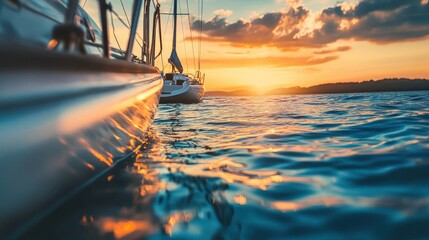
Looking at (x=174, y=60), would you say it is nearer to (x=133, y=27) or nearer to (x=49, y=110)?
(x=133, y=27)

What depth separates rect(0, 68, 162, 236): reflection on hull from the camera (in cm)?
125

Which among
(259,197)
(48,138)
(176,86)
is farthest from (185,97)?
(48,138)

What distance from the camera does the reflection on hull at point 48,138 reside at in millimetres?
1253

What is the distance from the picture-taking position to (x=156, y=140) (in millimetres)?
4699

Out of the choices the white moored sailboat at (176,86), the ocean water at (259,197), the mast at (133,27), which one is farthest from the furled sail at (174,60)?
the mast at (133,27)

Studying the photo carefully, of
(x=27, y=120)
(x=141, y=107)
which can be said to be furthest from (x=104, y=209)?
(x=141, y=107)

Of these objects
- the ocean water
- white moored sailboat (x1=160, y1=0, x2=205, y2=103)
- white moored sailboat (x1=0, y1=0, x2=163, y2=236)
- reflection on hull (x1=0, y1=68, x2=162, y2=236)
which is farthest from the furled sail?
reflection on hull (x1=0, y1=68, x2=162, y2=236)

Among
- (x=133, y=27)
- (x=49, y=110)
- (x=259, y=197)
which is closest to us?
(x=49, y=110)

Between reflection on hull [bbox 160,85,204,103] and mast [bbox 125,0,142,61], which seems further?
reflection on hull [bbox 160,85,204,103]

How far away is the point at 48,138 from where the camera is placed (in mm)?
1473

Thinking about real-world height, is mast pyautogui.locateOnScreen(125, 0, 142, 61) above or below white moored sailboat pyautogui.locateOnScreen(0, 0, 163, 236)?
above

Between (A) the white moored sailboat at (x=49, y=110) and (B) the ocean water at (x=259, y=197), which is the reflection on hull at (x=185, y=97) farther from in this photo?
(A) the white moored sailboat at (x=49, y=110)

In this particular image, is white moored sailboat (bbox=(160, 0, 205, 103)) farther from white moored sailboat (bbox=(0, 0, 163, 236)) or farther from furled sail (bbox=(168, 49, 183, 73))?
white moored sailboat (bbox=(0, 0, 163, 236))

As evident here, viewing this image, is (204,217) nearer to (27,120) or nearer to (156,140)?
(27,120)
